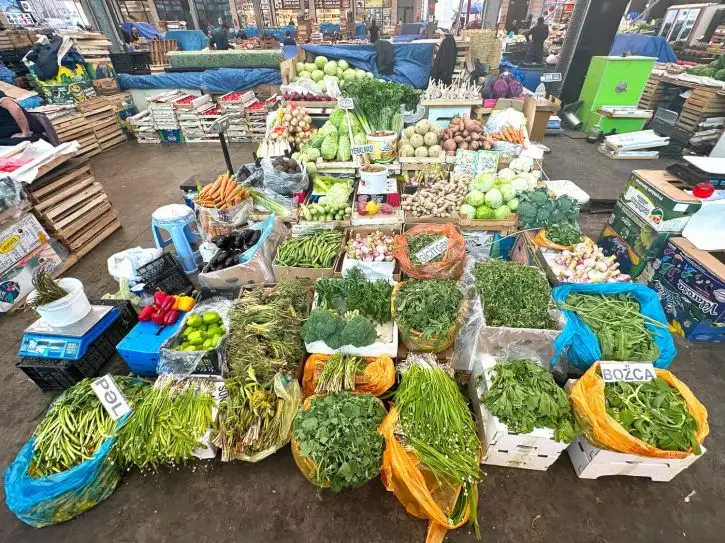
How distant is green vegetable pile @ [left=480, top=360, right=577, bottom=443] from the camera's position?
213 centimetres

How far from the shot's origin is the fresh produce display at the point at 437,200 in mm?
3941

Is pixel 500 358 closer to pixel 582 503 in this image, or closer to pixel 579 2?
pixel 582 503

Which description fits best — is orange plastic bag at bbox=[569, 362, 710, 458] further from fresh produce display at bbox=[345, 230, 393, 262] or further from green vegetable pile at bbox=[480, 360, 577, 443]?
fresh produce display at bbox=[345, 230, 393, 262]

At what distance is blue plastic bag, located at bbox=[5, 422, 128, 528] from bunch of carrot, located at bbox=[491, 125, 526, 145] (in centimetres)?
547

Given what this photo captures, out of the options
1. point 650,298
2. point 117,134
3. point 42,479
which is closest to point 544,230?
point 650,298

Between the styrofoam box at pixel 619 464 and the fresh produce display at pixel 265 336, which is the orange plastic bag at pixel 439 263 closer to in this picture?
the fresh produce display at pixel 265 336

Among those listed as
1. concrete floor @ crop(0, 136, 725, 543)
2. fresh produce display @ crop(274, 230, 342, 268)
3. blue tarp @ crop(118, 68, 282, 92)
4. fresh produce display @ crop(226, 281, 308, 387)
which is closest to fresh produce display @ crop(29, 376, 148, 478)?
concrete floor @ crop(0, 136, 725, 543)

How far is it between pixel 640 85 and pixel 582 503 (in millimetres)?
9615

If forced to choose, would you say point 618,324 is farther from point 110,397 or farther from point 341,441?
point 110,397

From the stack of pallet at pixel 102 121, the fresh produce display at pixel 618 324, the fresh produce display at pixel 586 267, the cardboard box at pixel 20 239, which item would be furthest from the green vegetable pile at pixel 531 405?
the stack of pallet at pixel 102 121


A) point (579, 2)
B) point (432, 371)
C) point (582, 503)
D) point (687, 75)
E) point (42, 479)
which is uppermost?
point (579, 2)

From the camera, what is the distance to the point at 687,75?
8109 mm

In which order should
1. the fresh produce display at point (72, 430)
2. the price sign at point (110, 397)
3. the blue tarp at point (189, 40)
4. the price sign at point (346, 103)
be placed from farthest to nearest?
the blue tarp at point (189, 40) → the price sign at point (346, 103) → the price sign at point (110, 397) → the fresh produce display at point (72, 430)

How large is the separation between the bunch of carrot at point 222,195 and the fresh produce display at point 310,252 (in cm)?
101
